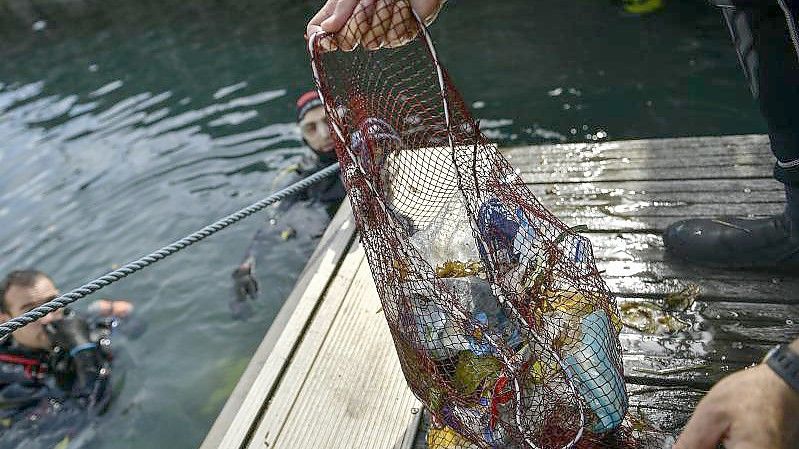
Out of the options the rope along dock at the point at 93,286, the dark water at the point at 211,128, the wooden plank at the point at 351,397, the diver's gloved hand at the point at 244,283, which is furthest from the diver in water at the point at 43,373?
the wooden plank at the point at 351,397

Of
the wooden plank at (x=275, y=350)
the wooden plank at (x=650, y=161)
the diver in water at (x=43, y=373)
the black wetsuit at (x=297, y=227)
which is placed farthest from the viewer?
the black wetsuit at (x=297, y=227)

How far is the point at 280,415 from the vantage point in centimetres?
229

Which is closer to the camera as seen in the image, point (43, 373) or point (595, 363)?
point (595, 363)

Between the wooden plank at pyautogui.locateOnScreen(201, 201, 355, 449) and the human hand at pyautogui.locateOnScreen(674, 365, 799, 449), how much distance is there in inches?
68.6

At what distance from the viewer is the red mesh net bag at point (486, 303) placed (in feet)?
5.18

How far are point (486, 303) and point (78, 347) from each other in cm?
296

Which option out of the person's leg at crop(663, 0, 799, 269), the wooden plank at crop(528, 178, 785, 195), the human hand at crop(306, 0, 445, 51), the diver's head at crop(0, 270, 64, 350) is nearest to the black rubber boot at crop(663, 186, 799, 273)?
the person's leg at crop(663, 0, 799, 269)

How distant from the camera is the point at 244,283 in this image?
4398mm

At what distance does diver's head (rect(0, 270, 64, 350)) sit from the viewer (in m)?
3.54

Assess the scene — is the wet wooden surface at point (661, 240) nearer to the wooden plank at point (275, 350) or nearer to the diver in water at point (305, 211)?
the wooden plank at point (275, 350)

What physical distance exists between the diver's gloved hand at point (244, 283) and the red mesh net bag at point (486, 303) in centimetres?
273

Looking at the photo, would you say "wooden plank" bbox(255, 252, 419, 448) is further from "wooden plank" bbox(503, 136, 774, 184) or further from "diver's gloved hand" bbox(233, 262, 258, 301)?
"diver's gloved hand" bbox(233, 262, 258, 301)

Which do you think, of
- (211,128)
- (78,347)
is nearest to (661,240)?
(78,347)

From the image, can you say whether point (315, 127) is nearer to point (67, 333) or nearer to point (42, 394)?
point (67, 333)
